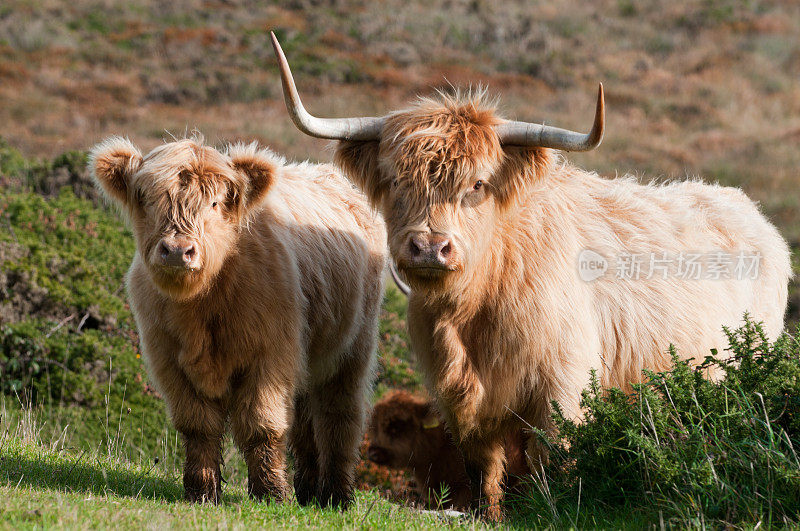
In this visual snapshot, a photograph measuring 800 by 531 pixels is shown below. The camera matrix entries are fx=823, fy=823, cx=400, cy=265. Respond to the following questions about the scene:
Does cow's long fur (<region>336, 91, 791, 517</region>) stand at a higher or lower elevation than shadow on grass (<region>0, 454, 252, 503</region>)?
higher

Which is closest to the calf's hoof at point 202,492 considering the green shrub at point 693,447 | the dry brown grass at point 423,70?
the green shrub at point 693,447

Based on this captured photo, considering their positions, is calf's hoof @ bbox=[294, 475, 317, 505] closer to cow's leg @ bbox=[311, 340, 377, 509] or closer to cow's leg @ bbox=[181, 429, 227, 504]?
cow's leg @ bbox=[311, 340, 377, 509]

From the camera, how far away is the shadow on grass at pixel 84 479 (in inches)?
182

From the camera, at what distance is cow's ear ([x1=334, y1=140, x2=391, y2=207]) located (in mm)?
4910

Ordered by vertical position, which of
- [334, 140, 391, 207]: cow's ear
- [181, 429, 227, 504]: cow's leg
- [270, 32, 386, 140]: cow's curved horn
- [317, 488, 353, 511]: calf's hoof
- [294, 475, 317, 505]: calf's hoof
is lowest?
[294, 475, 317, 505]: calf's hoof

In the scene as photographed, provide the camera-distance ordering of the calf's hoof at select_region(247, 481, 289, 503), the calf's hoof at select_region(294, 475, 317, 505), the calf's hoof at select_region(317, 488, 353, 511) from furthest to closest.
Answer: the calf's hoof at select_region(294, 475, 317, 505) → the calf's hoof at select_region(317, 488, 353, 511) → the calf's hoof at select_region(247, 481, 289, 503)

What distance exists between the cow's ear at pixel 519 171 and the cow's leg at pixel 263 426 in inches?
66.0

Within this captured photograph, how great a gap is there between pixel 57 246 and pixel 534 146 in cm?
673

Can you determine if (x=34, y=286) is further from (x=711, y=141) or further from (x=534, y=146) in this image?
(x=711, y=141)

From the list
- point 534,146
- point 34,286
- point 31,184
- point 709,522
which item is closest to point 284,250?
point 534,146

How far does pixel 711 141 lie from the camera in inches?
1047

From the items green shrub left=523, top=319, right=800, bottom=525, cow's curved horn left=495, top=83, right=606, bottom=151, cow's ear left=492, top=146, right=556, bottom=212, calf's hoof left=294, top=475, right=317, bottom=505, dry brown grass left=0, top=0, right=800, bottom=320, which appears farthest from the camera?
dry brown grass left=0, top=0, right=800, bottom=320

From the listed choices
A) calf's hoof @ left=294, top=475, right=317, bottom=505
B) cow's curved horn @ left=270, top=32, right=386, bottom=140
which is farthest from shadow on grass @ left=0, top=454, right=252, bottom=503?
cow's curved horn @ left=270, top=32, right=386, bottom=140

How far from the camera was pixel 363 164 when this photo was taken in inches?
195
